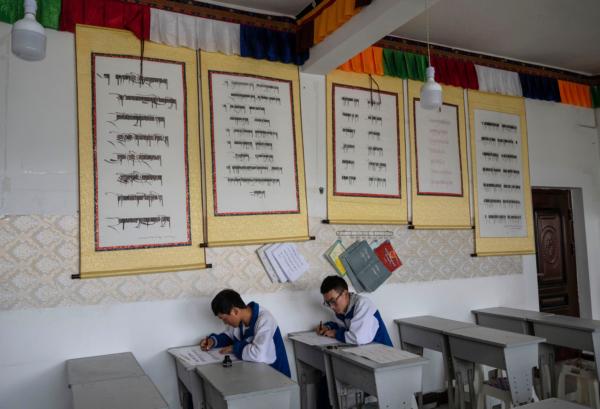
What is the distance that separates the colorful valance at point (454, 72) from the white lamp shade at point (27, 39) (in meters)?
3.39

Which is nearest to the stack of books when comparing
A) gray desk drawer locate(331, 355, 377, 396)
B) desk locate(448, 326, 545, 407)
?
desk locate(448, 326, 545, 407)

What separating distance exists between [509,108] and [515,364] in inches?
110

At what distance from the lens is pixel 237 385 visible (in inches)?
95.8

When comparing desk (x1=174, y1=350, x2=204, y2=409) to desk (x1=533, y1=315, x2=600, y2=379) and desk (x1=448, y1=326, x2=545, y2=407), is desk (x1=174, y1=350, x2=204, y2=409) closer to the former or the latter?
desk (x1=448, y1=326, x2=545, y2=407)

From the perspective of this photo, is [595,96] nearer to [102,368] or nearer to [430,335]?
[430,335]

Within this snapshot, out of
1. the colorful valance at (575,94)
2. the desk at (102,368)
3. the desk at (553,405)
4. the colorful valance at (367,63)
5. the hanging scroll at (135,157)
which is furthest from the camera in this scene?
the colorful valance at (575,94)

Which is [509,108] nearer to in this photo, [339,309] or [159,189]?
[339,309]

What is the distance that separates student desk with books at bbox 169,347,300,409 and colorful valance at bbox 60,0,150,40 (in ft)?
7.29

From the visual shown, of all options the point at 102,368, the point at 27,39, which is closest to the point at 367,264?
the point at 102,368

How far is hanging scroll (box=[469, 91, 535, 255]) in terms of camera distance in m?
4.76

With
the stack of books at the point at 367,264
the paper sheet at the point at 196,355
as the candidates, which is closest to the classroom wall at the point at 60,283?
the paper sheet at the point at 196,355

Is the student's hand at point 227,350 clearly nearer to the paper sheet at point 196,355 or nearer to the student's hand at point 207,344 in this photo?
the paper sheet at point 196,355

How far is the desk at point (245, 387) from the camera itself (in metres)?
2.30

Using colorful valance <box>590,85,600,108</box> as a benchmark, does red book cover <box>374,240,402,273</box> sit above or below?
below
